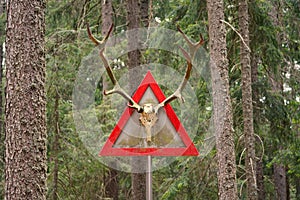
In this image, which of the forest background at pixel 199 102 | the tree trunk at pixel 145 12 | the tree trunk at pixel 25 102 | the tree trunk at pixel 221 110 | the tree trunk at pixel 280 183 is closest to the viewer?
the tree trunk at pixel 25 102

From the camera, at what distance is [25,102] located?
4.55 meters

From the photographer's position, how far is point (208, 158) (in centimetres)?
1166

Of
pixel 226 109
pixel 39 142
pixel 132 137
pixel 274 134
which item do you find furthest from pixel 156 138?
pixel 274 134

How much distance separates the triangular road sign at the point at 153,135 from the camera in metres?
6.31

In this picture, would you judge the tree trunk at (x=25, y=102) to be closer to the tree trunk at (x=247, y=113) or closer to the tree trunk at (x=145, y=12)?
the tree trunk at (x=247, y=113)

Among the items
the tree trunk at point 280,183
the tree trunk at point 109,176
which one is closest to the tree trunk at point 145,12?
the tree trunk at point 109,176

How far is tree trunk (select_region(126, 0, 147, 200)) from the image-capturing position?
9.23m

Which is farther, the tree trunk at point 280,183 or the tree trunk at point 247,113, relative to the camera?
the tree trunk at point 280,183

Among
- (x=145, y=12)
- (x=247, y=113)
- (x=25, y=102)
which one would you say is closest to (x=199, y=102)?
(x=145, y=12)

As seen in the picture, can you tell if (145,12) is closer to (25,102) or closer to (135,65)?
(135,65)

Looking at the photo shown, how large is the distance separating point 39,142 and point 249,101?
519 centimetres

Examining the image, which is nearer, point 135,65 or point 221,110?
point 221,110

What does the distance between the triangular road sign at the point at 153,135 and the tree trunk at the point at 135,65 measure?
2.95m

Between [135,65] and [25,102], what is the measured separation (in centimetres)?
508
